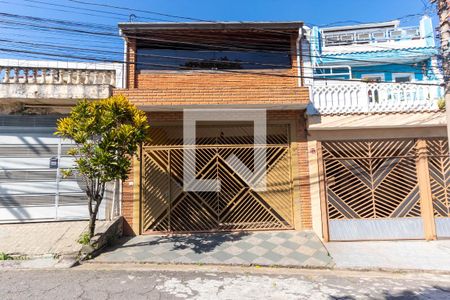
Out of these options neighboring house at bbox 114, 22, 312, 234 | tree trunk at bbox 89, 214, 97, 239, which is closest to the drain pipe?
neighboring house at bbox 114, 22, 312, 234

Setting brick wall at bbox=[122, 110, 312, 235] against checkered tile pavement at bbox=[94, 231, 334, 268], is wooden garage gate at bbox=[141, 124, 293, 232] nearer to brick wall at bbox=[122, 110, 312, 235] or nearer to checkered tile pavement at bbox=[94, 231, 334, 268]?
brick wall at bbox=[122, 110, 312, 235]

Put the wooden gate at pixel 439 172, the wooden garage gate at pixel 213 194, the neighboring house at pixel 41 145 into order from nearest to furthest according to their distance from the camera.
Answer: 1. the wooden gate at pixel 439 172
2. the neighboring house at pixel 41 145
3. the wooden garage gate at pixel 213 194

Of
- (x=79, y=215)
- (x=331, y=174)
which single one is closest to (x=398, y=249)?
(x=331, y=174)

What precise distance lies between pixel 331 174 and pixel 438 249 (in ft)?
9.04

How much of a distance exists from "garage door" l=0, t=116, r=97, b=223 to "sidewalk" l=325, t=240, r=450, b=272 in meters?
6.63

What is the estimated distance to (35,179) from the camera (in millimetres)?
6805

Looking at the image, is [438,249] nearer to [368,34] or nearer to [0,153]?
[368,34]

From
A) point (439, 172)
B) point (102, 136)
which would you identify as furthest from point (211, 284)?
point (439, 172)

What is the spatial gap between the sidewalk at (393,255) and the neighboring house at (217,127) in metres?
1.36

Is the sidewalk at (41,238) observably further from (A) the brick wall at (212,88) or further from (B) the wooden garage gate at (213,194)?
(A) the brick wall at (212,88)

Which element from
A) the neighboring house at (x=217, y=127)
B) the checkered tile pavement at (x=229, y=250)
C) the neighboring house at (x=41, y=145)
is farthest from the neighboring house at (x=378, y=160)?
the neighboring house at (x=41, y=145)

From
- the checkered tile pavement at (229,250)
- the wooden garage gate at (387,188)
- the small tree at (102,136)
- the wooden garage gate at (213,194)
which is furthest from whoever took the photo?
the wooden garage gate at (213,194)

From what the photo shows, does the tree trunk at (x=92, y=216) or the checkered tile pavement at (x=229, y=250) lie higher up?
the tree trunk at (x=92, y=216)

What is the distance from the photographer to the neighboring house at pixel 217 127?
6.54 metres
